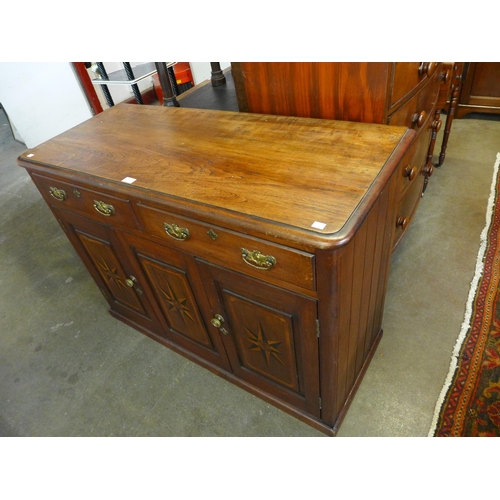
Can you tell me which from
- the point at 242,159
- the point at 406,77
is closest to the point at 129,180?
the point at 242,159

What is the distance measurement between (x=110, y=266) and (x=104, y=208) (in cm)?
35

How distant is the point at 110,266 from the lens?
1323 mm

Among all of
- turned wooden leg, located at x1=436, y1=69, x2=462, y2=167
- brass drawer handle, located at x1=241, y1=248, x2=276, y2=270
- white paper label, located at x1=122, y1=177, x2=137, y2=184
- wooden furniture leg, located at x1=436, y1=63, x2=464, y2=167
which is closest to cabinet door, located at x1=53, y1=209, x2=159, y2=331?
white paper label, located at x1=122, y1=177, x2=137, y2=184

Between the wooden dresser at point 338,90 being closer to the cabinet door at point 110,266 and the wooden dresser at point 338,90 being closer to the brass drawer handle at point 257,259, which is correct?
the brass drawer handle at point 257,259

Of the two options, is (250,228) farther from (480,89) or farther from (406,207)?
(480,89)

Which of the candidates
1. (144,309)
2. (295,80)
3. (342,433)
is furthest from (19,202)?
(342,433)

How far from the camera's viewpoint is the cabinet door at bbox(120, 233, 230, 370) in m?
1.04

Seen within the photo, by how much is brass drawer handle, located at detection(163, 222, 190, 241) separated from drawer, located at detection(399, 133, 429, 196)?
73cm

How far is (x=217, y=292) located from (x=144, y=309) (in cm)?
55

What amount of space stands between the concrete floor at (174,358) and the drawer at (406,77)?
2.77 feet

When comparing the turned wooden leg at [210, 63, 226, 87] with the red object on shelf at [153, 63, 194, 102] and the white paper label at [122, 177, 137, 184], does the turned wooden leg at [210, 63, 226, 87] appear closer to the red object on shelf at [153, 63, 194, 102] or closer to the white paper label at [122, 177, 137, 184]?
the white paper label at [122, 177, 137, 184]

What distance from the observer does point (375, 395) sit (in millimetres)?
1251

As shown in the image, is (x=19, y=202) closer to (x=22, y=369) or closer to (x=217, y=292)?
(x=22, y=369)

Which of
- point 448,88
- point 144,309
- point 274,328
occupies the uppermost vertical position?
point 448,88
